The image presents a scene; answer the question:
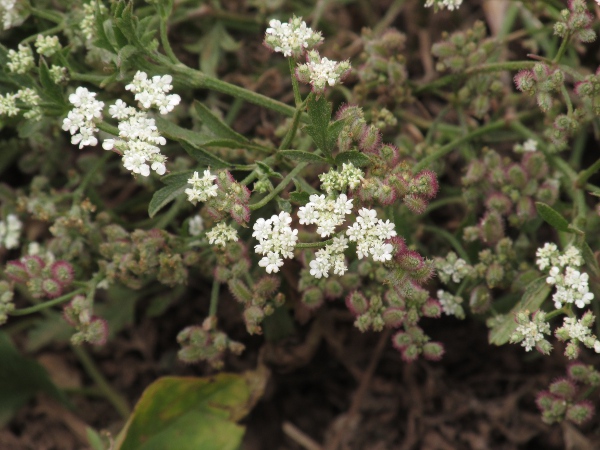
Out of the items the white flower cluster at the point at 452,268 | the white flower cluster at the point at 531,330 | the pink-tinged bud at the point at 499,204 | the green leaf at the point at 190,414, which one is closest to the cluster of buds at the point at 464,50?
the pink-tinged bud at the point at 499,204

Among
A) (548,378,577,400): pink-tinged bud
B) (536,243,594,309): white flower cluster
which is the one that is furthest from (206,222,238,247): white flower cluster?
(548,378,577,400): pink-tinged bud

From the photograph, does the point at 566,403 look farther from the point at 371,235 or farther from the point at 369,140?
the point at 369,140

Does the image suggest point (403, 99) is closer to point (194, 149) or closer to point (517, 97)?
point (517, 97)

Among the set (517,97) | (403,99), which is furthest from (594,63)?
(403,99)

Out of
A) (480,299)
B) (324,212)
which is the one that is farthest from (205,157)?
(480,299)

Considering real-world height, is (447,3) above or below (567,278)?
above

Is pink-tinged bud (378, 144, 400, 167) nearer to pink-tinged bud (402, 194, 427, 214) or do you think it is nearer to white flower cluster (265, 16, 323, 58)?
pink-tinged bud (402, 194, 427, 214)
